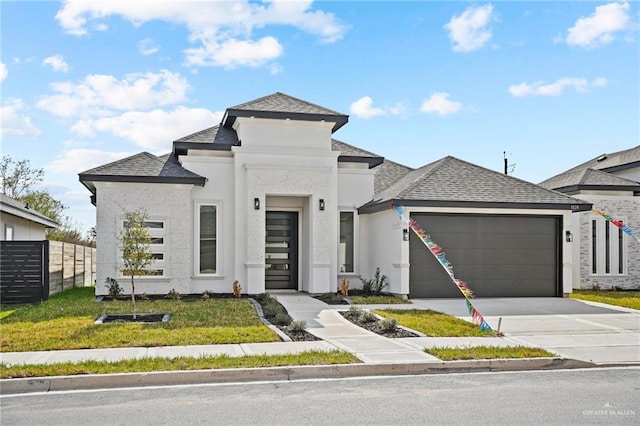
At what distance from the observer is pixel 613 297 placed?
63.5ft

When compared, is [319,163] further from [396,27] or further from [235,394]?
[235,394]

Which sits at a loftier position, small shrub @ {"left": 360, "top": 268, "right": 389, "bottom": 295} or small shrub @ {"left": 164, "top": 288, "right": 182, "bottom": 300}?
small shrub @ {"left": 360, "top": 268, "right": 389, "bottom": 295}

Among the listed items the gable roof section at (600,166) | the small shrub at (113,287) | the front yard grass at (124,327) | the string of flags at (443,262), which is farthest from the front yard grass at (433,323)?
the gable roof section at (600,166)

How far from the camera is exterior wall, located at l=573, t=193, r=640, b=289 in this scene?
22172mm

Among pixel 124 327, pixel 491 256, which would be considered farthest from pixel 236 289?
pixel 491 256

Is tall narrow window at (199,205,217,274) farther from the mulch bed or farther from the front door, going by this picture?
the mulch bed

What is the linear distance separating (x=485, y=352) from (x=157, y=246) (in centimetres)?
1068

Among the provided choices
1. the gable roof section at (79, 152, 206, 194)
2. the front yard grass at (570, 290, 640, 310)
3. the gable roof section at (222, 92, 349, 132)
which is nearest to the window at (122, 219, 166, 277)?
the gable roof section at (79, 152, 206, 194)

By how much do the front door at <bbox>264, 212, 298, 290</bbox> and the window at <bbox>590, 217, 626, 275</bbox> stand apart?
33.5 ft

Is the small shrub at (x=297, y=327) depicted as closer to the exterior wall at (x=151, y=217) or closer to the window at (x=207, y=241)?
the exterior wall at (x=151, y=217)

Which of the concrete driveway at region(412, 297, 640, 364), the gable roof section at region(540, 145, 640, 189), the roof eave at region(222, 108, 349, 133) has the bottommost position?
the concrete driveway at region(412, 297, 640, 364)

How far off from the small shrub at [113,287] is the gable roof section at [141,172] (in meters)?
2.68

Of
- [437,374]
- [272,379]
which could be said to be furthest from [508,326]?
[272,379]

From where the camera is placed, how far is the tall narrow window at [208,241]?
18.7 m
